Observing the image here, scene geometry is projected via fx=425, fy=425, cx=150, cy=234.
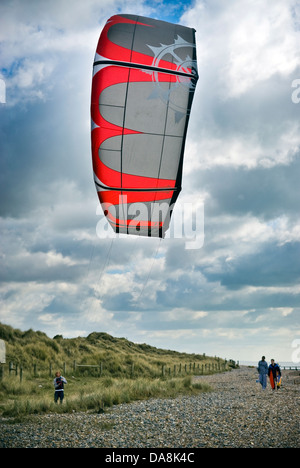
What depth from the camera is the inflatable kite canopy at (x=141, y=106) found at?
1112cm

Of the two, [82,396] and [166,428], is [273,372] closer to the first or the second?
[82,396]

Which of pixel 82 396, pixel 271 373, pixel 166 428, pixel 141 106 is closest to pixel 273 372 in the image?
pixel 271 373

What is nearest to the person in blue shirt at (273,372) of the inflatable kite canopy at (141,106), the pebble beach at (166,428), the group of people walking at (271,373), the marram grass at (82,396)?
the group of people walking at (271,373)

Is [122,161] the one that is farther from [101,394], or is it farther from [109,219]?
[101,394]

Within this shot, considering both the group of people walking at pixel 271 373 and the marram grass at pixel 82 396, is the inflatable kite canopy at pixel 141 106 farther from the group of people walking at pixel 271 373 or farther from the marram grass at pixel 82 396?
the group of people walking at pixel 271 373

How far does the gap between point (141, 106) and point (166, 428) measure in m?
7.82

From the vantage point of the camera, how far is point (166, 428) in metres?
9.06

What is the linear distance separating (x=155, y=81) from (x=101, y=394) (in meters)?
9.51

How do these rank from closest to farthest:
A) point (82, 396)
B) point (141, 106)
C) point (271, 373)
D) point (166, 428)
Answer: point (166, 428) → point (141, 106) → point (82, 396) → point (271, 373)

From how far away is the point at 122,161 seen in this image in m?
11.4

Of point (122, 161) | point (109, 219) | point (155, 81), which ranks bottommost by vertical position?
point (109, 219)
